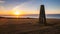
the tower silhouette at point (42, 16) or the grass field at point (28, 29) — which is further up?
the tower silhouette at point (42, 16)

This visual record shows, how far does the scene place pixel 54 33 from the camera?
2844 millimetres

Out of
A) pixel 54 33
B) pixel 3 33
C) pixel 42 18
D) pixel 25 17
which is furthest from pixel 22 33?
pixel 25 17

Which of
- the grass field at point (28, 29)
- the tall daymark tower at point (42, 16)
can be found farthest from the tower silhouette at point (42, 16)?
the grass field at point (28, 29)

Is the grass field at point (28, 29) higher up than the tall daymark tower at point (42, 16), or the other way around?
the tall daymark tower at point (42, 16)

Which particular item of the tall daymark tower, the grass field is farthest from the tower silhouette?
the grass field

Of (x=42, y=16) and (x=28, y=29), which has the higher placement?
(x=42, y=16)

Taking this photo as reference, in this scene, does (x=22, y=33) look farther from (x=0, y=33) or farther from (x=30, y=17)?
(x=30, y=17)

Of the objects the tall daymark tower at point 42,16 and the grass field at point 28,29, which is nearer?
the grass field at point 28,29

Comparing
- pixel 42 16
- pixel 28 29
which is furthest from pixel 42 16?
pixel 28 29

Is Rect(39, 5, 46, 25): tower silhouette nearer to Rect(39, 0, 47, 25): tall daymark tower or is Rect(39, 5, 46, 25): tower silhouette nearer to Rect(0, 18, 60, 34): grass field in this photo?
Rect(39, 0, 47, 25): tall daymark tower

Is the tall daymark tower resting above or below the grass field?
Answer: above

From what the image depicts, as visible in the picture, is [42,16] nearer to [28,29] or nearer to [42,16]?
[42,16]

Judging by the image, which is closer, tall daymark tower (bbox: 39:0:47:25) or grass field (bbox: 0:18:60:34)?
grass field (bbox: 0:18:60:34)

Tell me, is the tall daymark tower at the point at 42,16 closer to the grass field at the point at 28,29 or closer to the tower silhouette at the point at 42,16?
the tower silhouette at the point at 42,16
